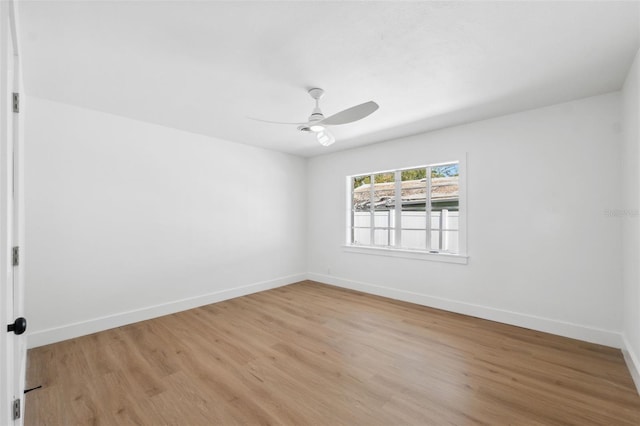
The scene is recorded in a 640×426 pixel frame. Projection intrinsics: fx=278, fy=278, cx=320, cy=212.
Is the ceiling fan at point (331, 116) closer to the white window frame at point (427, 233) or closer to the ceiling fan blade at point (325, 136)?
the ceiling fan blade at point (325, 136)

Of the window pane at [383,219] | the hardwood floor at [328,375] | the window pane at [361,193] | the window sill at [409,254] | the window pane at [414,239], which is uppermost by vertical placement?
the window pane at [361,193]

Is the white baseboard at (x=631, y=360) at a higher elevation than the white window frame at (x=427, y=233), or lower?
lower

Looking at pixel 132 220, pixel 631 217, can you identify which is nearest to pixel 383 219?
pixel 631 217

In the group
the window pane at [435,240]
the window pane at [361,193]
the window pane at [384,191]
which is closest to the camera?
the window pane at [435,240]

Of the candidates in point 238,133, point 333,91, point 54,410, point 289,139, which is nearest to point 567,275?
point 333,91

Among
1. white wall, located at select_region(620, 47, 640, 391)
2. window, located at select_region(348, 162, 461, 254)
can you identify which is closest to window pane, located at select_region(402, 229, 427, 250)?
window, located at select_region(348, 162, 461, 254)

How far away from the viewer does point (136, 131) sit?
3.56 meters

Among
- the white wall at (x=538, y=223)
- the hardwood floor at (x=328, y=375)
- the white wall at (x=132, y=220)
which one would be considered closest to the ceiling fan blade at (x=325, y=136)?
the white wall at (x=132, y=220)

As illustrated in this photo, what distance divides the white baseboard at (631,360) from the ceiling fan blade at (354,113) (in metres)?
2.90

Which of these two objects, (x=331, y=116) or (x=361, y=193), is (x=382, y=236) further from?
(x=331, y=116)

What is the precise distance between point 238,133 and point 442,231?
339cm

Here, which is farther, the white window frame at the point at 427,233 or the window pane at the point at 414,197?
the window pane at the point at 414,197

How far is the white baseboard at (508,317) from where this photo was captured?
2.85 m

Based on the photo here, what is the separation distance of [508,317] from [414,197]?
201 centimetres
